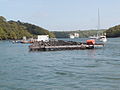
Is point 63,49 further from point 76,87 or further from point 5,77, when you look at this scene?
point 76,87

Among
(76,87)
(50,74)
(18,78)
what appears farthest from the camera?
(50,74)

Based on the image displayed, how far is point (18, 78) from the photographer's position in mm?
28188

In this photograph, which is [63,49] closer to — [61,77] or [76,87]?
[61,77]

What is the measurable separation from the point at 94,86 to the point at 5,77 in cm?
972

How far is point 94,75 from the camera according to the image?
29641 mm

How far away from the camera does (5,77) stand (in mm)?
28859

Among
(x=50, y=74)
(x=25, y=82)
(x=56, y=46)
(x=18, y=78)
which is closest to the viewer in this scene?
(x=25, y=82)

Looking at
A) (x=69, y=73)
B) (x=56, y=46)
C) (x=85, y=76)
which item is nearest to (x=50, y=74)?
(x=69, y=73)

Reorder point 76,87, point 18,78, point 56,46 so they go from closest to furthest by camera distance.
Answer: point 76,87, point 18,78, point 56,46

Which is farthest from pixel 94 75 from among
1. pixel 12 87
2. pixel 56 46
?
pixel 56 46

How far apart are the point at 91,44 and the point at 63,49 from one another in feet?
27.2

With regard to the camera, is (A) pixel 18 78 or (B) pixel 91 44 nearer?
(A) pixel 18 78

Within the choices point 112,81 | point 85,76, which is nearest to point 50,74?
point 85,76

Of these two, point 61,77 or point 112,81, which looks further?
point 61,77
